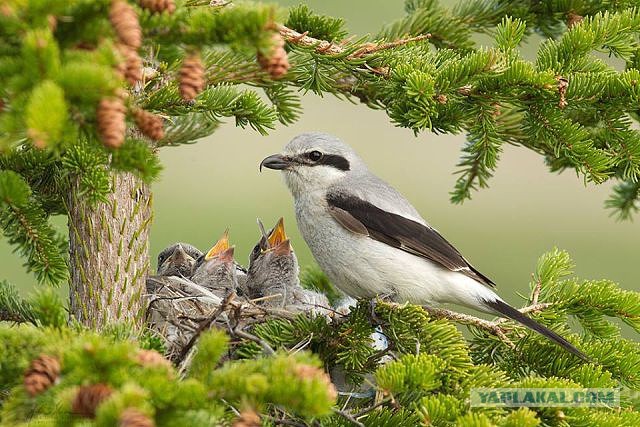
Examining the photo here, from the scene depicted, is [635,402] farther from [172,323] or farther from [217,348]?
[217,348]

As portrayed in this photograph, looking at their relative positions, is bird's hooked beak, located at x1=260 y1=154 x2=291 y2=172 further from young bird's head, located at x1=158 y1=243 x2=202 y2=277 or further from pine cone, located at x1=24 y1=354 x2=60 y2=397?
pine cone, located at x1=24 y1=354 x2=60 y2=397

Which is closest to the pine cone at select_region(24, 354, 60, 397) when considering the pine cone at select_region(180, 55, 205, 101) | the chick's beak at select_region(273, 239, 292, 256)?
the pine cone at select_region(180, 55, 205, 101)

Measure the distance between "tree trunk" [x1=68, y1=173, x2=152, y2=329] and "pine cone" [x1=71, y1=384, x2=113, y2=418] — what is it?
1736mm

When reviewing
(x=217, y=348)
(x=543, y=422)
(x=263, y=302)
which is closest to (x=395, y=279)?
(x=263, y=302)

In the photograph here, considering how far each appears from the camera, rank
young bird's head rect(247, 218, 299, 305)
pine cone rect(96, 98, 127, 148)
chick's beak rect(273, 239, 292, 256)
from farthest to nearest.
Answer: chick's beak rect(273, 239, 292, 256), young bird's head rect(247, 218, 299, 305), pine cone rect(96, 98, 127, 148)

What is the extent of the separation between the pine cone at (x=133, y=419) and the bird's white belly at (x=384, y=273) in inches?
105

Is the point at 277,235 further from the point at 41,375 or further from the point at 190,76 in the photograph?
the point at 41,375

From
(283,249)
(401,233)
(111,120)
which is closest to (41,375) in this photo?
(111,120)

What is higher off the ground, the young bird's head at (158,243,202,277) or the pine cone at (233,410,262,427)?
the young bird's head at (158,243,202,277)

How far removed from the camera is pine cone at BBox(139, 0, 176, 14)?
75.5 inches

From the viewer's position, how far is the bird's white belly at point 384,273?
4.25 metres

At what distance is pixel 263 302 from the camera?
15.0 ft

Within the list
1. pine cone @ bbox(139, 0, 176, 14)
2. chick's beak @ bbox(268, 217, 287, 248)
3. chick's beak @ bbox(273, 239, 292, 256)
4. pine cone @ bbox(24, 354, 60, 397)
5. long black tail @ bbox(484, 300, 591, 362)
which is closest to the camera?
pine cone @ bbox(24, 354, 60, 397)

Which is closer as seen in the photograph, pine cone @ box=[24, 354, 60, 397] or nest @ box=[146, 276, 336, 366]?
pine cone @ box=[24, 354, 60, 397]
